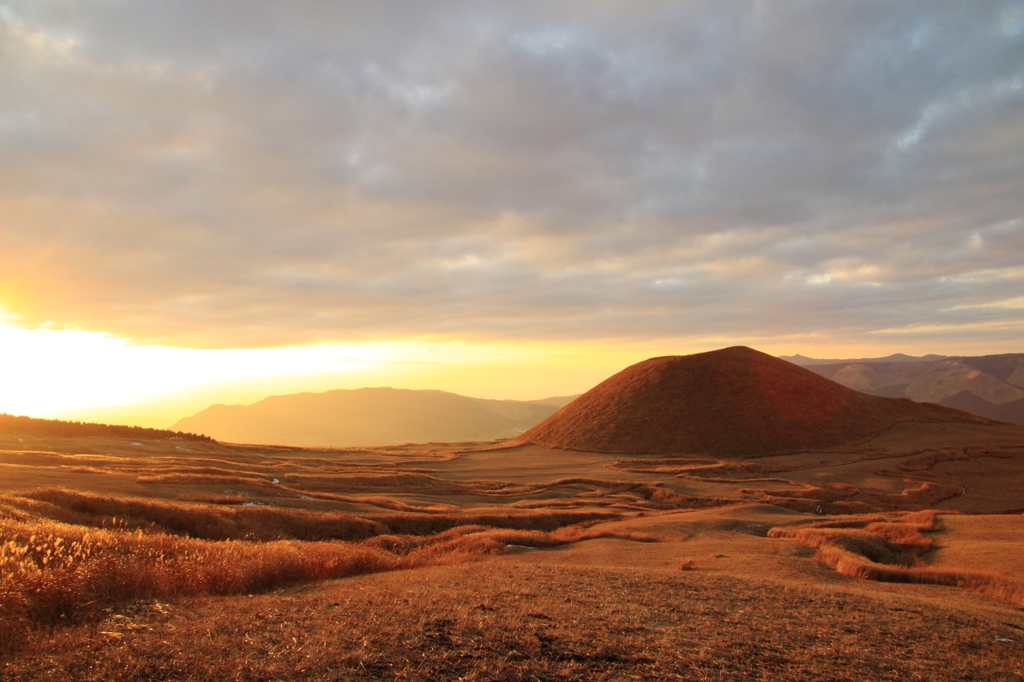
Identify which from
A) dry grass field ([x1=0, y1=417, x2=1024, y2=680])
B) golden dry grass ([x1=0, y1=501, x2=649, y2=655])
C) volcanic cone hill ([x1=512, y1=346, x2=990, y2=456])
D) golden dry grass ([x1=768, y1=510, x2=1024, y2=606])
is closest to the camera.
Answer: dry grass field ([x1=0, y1=417, x2=1024, y2=680])

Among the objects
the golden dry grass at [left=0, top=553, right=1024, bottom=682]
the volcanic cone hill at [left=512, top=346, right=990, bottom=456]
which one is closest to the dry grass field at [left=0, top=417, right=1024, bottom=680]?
the golden dry grass at [left=0, top=553, right=1024, bottom=682]

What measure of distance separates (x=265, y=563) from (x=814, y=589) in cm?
980

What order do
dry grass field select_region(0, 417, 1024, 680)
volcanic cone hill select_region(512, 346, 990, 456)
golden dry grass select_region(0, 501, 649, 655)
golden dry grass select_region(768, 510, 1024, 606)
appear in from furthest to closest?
volcanic cone hill select_region(512, 346, 990, 456), golden dry grass select_region(768, 510, 1024, 606), golden dry grass select_region(0, 501, 649, 655), dry grass field select_region(0, 417, 1024, 680)

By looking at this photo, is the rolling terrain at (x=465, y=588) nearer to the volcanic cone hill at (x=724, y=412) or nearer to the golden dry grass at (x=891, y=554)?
the golden dry grass at (x=891, y=554)

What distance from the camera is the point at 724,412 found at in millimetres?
76438

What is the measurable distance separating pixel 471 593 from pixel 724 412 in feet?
242

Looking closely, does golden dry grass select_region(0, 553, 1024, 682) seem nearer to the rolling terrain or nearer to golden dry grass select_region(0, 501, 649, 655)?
the rolling terrain

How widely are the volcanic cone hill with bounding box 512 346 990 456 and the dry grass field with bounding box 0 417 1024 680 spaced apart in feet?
158

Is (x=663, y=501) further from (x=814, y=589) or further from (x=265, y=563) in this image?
(x=265, y=563)

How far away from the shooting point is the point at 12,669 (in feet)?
15.4

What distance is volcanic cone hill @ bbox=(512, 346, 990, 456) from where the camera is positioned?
70.8 metres

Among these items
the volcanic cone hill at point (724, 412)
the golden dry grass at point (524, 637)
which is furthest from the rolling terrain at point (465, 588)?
the volcanic cone hill at point (724, 412)

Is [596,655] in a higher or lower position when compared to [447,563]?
higher

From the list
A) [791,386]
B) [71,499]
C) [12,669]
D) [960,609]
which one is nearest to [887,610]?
[960,609]
